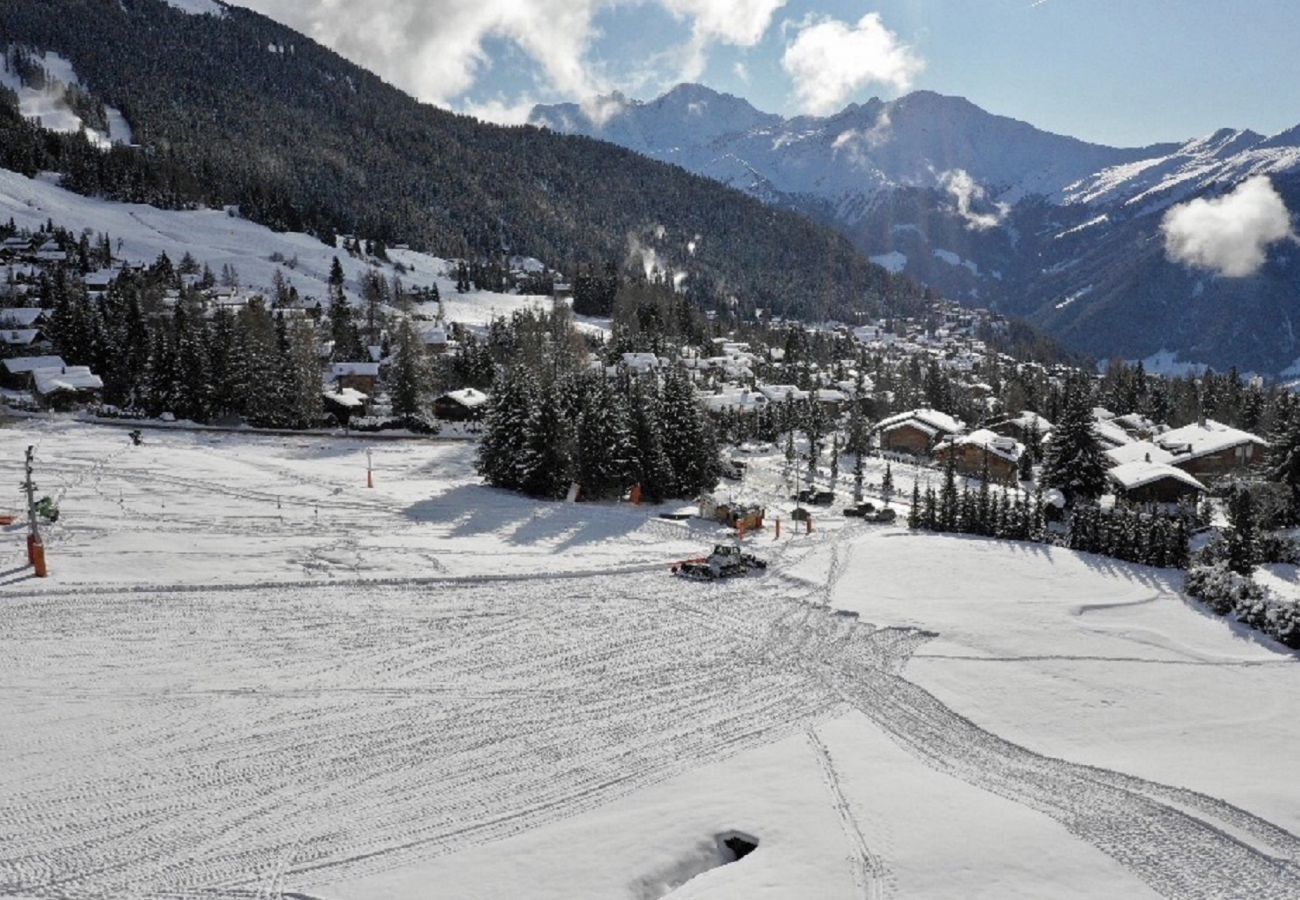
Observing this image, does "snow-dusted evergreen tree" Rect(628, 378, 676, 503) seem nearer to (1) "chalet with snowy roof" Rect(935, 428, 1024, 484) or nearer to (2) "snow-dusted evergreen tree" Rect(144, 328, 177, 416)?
(1) "chalet with snowy roof" Rect(935, 428, 1024, 484)

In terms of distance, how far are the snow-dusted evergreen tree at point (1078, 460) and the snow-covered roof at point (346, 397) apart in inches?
1863

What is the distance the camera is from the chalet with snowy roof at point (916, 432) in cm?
7344

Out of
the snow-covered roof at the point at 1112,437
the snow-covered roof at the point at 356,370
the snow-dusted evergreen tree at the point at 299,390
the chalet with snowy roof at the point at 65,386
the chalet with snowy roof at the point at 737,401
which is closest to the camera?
the snow-dusted evergreen tree at the point at 299,390

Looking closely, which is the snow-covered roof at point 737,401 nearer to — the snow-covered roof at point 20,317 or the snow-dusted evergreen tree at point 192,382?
the snow-dusted evergreen tree at point 192,382

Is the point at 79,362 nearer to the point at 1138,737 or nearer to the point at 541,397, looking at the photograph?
the point at 541,397

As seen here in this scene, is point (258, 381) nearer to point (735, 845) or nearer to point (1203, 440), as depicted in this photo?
point (735, 845)

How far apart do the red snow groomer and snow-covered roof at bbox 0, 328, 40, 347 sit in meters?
68.2

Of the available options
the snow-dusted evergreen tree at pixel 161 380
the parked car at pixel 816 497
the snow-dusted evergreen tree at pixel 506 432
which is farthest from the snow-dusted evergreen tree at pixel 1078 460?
the snow-dusted evergreen tree at pixel 161 380

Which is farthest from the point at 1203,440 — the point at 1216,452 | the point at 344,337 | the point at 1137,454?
the point at 344,337

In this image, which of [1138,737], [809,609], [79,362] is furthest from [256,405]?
[1138,737]

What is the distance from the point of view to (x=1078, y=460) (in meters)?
48.0

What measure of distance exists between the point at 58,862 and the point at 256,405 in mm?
49179

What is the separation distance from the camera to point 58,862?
12.6 m

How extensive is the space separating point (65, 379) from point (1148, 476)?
71909 millimetres
